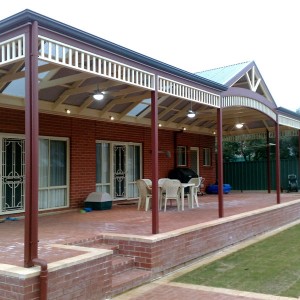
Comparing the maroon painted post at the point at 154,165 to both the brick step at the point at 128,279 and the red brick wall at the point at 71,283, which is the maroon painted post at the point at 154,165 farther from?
the red brick wall at the point at 71,283

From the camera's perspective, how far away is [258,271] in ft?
22.1

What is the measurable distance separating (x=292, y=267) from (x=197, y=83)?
4.19 meters

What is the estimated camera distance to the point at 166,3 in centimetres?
1769

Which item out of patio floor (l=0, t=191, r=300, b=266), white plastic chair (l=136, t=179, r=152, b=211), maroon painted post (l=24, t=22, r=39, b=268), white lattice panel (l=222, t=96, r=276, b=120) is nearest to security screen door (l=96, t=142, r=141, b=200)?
patio floor (l=0, t=191, r=300, b=266)

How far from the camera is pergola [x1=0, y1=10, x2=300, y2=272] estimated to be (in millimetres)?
4992

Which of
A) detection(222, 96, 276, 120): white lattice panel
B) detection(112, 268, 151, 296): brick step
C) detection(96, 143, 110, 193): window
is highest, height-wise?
detection(222, 96, 276, 120): white lattice panel

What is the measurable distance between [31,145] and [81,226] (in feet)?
11.9

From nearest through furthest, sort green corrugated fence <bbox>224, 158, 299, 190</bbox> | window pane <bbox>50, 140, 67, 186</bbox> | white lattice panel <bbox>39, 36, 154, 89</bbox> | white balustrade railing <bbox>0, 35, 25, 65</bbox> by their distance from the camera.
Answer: white balustrade railing <bbox>0, 35, 25, 65</bbox>
white lattice panel <bbox>39, 36, 154, 89</bbox>
window pane <bbox>50, 140, 67, 186</bbox>
green corrugated fence <bbox>224, 158, 299, 190</bbox>

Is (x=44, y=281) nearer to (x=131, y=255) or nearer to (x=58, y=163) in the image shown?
(x=131, y=255)

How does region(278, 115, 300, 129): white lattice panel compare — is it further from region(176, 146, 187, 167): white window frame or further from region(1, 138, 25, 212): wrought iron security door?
region(1, 138, 25, 212): wrought iron security door

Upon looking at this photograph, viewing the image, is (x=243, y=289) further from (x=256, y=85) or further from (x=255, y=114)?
(x=255, y=114)

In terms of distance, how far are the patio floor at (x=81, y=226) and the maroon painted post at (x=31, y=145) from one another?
45 cm

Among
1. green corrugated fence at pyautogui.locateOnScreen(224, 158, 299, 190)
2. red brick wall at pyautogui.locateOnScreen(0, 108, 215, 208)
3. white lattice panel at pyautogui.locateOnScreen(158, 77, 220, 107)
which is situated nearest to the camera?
white lattice panel at pyautogui.locateOnScreen(158, 77, 220, 107)

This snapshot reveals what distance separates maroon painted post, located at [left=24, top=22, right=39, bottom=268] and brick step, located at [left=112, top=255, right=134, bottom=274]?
1779 millimetres
